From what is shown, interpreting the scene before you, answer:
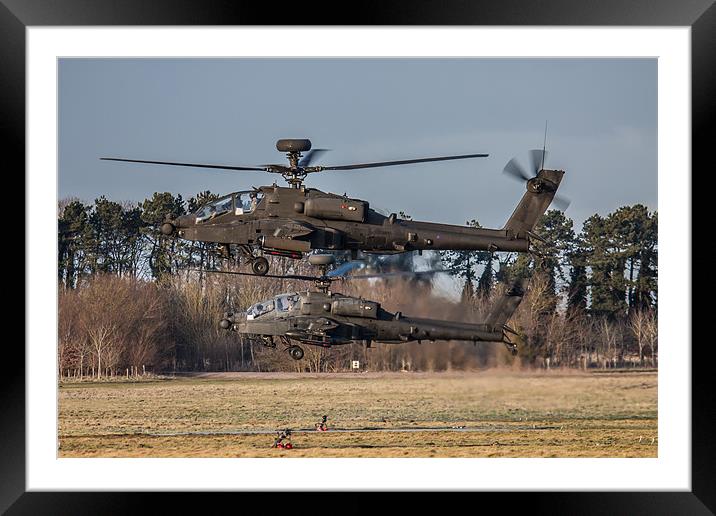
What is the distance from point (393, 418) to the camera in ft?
101

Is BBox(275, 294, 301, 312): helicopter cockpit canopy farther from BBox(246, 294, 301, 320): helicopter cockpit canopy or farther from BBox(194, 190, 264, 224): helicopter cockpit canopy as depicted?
BBox(194, 190, 264, 224): helicopter cockpit canopy

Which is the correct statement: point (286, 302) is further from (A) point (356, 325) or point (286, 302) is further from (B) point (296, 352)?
(A) point (356, 325)

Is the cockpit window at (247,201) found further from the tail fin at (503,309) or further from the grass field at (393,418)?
the tail fin at (503,309)

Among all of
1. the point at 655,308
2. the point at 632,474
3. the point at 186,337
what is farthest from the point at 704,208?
the point at 186,337

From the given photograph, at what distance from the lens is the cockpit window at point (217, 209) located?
77.6ft

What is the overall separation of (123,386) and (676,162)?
2423cm

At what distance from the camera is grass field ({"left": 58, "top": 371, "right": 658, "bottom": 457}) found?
26.8 meters

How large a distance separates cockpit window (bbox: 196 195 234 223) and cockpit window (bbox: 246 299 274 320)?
18.5ft

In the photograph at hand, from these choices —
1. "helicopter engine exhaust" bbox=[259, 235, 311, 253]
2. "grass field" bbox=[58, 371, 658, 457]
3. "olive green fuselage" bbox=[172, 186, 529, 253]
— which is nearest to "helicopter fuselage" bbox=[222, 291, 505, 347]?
"grass field" bbox=[58, 371, 658, 457]

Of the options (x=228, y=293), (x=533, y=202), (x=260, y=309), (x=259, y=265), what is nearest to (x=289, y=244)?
(x=259, y=265)

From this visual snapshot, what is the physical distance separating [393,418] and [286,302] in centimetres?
454

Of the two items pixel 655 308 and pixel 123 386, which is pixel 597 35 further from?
pixel 123 386

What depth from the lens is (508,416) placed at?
30328 millimetres

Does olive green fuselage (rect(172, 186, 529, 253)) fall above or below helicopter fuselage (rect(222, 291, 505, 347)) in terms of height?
above
